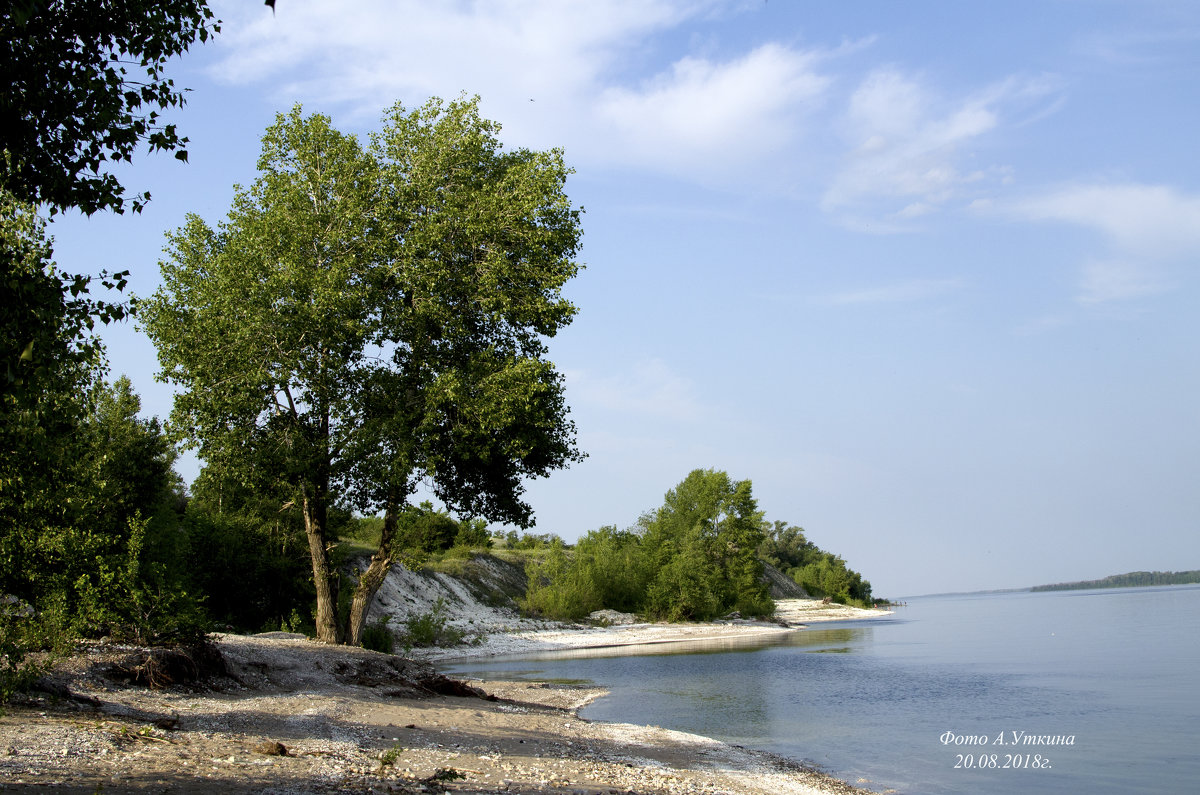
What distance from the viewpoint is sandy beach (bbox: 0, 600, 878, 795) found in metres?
9.10

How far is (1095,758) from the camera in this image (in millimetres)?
18469

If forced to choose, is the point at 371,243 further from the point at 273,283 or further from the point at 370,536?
the point at 370,536

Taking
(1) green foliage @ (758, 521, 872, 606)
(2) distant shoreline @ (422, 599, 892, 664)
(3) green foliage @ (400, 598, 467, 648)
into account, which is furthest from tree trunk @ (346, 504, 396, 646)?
(1) green foliage @ (758, 521, 872, 606)

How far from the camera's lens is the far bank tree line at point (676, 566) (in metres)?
68.4

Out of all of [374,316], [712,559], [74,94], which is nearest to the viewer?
[74,94]

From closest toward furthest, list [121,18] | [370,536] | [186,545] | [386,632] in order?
[121,18] < [186,545] < [386,632] < [370,536]

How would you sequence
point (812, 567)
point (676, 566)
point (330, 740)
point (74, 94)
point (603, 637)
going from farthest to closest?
1. point (812, 567)
2. point (676, 566)
3. point (603, 637)
4. point (330, 740)
5. point (74, 94)

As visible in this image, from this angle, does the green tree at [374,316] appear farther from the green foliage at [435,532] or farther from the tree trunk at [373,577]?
the green foliage at [435,532]

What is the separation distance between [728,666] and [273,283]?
92.0ft

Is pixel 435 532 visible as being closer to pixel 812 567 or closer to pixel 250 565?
pixel 250 565

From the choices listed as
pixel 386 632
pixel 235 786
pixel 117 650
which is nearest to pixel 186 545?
pixel 386 632

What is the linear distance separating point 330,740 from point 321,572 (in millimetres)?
11643

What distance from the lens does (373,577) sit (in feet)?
74.9

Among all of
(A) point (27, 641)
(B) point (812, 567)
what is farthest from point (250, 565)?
(B) point (812, 567)
